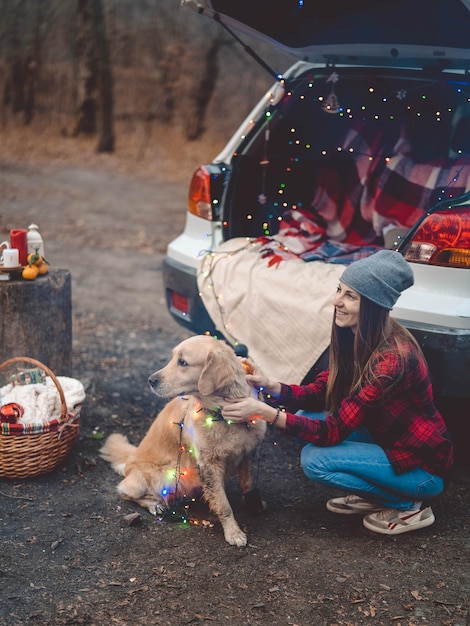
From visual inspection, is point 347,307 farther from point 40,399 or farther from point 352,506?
point 40,399

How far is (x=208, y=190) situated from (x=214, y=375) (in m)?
1.84

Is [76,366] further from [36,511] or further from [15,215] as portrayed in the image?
[15,215]

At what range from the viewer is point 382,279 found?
118 inches

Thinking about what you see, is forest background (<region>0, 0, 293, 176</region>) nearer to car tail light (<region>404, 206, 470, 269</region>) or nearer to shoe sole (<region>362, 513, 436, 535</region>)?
car tail light (<region>404, 206, 470, 269</region>)

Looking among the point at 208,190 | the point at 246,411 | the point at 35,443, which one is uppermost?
the point at 208,190

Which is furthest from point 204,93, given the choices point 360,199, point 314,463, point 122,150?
point 314,463

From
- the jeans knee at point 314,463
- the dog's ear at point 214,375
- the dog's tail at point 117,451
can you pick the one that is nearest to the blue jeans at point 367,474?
the jeans knee at point 314,463

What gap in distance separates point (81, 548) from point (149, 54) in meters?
15.7

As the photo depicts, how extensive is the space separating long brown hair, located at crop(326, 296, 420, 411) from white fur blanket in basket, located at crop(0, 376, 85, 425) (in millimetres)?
1431

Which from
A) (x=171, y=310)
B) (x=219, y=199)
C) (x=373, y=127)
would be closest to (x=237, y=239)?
(x=219, y=199)

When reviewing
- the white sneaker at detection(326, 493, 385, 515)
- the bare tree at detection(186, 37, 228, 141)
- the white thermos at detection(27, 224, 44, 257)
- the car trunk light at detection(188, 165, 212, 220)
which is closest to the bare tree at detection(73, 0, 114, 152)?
the bare tree at detection(186, 37, 228, 141)

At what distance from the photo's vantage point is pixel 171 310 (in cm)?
466

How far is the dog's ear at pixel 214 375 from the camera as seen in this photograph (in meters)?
3.11

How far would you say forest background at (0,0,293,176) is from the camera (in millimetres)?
16000
